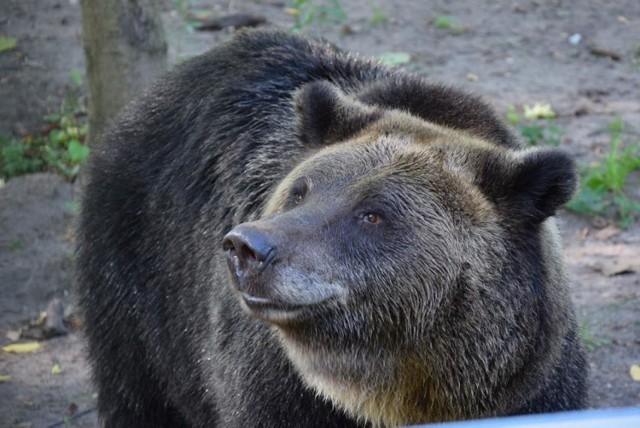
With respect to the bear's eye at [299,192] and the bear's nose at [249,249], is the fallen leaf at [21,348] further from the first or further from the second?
the bear's nose at [249,249]

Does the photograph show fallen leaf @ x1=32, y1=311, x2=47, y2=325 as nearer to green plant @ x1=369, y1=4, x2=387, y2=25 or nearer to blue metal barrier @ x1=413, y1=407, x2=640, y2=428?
blue metal barrier @ x1=413, y1=407, x2=640, y2=428

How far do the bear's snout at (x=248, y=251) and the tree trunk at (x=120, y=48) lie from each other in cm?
416

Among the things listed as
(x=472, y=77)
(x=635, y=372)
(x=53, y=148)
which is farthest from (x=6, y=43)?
(x=635, y=372)

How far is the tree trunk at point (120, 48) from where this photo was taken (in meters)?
7.70

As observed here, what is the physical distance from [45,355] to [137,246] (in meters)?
1.97

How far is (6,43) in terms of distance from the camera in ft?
35.9

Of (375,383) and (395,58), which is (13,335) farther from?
(395,58)

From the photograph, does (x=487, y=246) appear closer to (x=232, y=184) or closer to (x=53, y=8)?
(x=232, y=184)

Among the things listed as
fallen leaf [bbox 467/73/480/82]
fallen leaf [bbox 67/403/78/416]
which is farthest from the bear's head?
fallen leaf [bbox 467/73/480/82]

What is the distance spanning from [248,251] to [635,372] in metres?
3.88

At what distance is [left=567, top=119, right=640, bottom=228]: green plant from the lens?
8531 mm

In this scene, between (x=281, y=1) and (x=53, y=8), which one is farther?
(x=281, y=1)

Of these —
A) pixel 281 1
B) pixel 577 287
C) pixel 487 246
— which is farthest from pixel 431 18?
pixel 487 246

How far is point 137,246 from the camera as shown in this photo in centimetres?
583
